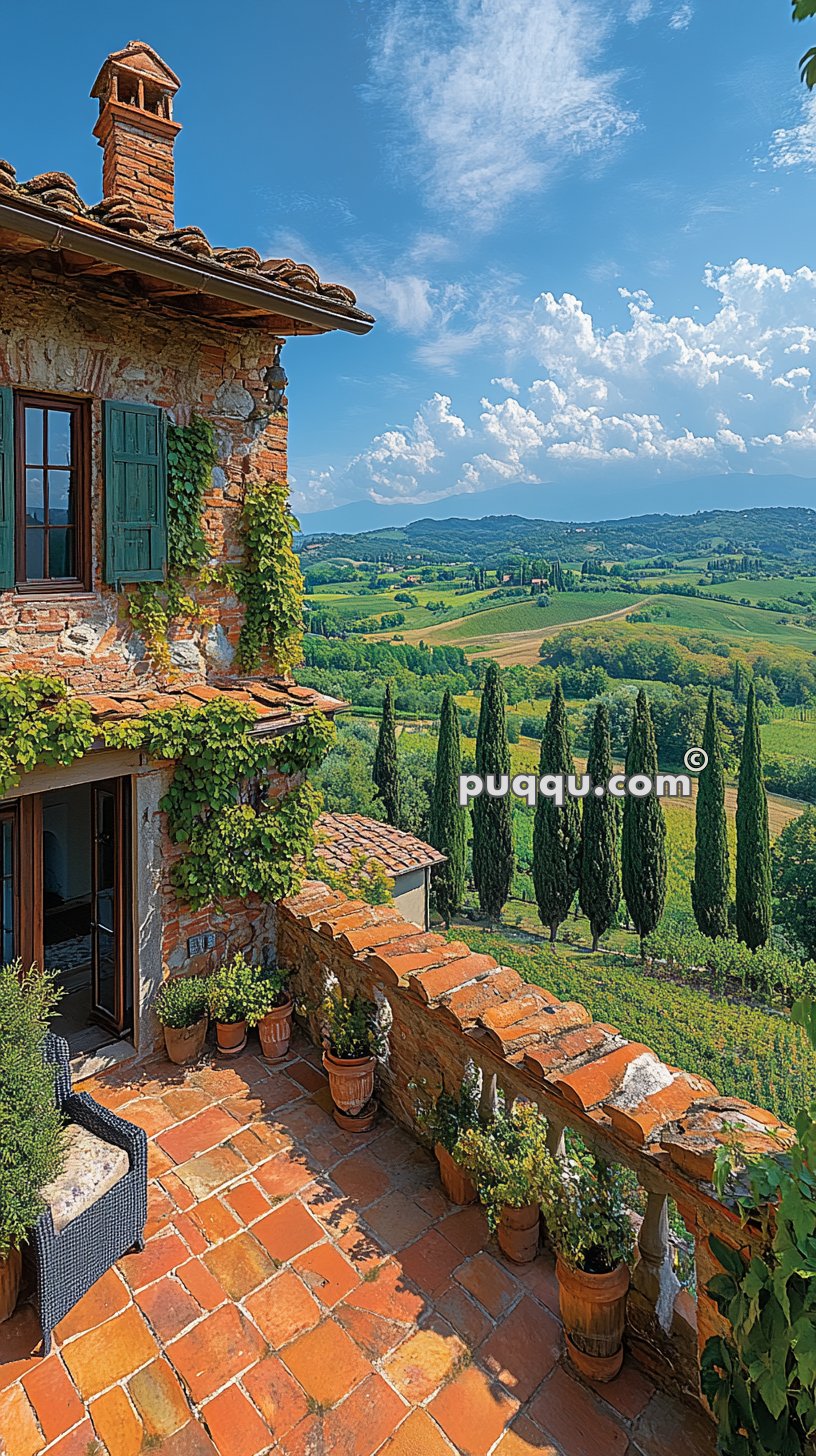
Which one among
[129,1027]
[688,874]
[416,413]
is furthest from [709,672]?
[416,413]

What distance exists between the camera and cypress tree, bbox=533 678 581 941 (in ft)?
90.0

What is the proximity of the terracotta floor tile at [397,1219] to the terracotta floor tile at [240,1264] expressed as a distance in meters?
0.54

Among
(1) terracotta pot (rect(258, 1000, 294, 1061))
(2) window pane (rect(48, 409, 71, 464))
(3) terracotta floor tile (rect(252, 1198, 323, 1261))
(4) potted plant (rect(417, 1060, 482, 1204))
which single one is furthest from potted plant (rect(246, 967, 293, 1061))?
(2) window pane (rect(48, 409, 71, 464))

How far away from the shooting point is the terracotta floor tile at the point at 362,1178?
13.4ft

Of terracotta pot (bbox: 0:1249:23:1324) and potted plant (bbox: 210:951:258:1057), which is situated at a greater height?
potted plant (bbox: 210:951:258:1057)

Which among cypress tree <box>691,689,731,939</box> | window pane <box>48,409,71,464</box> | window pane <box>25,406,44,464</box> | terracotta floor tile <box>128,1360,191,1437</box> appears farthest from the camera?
cypress tree <box>691,689,731,939</box>

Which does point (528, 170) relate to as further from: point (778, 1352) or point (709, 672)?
point (778, 1352)

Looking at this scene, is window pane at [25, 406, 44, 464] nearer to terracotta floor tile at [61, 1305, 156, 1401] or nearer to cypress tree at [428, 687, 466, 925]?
terracotta floor tile at [61, 1305, 156, 1401]

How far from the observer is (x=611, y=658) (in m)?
62.4

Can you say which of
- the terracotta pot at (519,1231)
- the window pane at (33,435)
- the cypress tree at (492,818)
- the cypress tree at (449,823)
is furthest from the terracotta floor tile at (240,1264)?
the cypress tree at (492,818)

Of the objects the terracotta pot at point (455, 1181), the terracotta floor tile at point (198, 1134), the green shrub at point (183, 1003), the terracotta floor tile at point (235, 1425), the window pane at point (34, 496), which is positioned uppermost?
the window pane at point (34, 496)

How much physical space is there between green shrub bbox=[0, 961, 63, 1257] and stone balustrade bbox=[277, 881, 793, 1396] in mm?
1838

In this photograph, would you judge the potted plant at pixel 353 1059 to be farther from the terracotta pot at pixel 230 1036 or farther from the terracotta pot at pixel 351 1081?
the terracotta pot at pixel 230 1036

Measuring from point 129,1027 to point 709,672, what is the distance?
58731 millimetres
